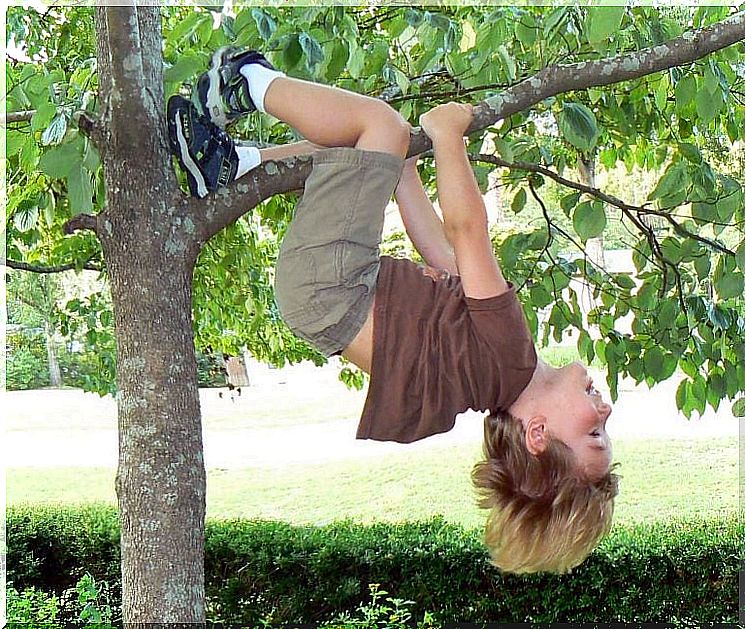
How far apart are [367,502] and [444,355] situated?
3397 mm

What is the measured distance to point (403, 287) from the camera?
4.16ft

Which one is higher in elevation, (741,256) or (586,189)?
(586,189)

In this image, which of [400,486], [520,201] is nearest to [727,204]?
[520,201]

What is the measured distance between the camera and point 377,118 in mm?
1149

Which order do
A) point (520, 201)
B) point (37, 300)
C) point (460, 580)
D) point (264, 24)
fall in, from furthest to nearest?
point (37, 300), point (460, 580), point (520, 201), point (264, 24)

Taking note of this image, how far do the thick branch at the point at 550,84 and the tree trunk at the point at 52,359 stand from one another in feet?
11.5

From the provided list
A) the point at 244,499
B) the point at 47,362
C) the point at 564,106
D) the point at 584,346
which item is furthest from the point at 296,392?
the point at 564,106

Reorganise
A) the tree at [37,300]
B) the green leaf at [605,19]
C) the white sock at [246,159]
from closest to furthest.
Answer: the green leaf at [605,19]
the white sock at [246,159]
the tree at [37,300]

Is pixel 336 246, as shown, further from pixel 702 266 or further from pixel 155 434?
pixel 702 266

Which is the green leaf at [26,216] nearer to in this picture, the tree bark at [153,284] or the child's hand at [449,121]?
the tree bark at [153,284]

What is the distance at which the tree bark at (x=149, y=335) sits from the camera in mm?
1197

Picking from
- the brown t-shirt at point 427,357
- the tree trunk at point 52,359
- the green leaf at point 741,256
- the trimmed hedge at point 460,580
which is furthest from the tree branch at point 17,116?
the tree trunk at point 52,359

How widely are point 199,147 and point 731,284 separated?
0.91 meters

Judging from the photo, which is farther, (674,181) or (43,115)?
(674,181)
